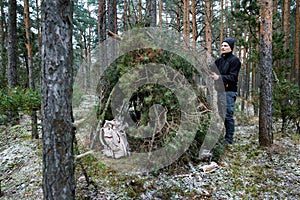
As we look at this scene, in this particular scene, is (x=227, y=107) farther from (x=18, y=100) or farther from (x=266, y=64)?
(x=18, y=100)

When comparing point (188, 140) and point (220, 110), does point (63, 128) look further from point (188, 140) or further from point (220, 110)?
point (220, 110)

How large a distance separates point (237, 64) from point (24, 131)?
23.0ft

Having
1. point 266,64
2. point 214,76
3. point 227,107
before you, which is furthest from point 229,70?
point 266,64

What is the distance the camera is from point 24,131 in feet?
24.4

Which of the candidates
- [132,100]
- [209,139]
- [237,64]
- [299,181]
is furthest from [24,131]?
[299,181]

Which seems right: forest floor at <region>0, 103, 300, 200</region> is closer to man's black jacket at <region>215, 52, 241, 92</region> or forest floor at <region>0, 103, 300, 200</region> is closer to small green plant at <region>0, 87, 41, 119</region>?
small green plant at <region>0, 87, 41, 119</region>

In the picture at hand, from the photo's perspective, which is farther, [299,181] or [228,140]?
[228,140]

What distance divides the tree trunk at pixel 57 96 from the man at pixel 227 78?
3.13 m

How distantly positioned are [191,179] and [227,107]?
181cm

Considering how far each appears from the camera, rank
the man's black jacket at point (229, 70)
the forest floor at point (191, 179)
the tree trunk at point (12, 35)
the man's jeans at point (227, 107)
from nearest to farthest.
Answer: the forest floor at point (191, 179)
the man's black jacket at point (229, 70)
the man's jeans at point (227, 107)
the tree trunk at point (12, 35)

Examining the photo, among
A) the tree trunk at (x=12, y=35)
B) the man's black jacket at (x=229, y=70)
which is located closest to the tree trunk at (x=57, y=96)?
the man's black jacket at (x=229, y=70)

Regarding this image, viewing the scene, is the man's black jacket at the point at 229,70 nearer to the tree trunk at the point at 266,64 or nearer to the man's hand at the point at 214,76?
the man's hand at the point at 214,76

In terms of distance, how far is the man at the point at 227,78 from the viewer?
4.29m

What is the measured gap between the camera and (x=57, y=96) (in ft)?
6.33
